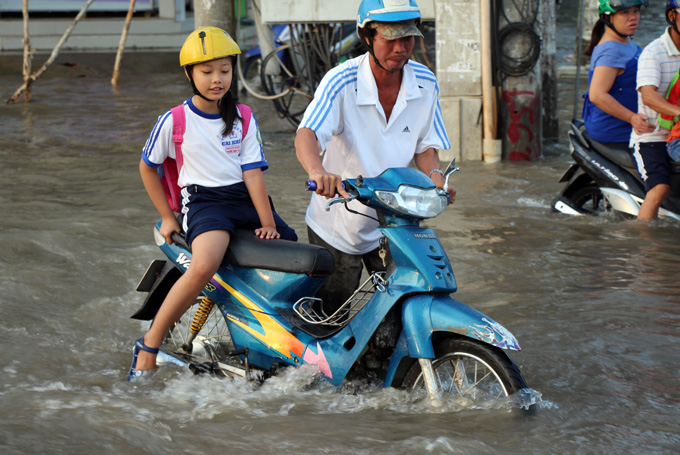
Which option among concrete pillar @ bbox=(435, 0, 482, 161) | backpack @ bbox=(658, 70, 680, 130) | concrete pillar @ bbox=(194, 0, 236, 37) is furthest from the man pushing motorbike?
concrete pillar @ bbox=(194, 0, 236, 37)

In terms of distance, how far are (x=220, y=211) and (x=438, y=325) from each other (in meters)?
1.18

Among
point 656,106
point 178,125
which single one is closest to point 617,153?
point 656,106

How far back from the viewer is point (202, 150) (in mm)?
3854

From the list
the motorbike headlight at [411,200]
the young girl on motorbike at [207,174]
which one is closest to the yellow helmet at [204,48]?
the young girl on motorbike at [207,174]

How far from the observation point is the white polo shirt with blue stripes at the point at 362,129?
3598 mm

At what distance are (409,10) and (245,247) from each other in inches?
48.4

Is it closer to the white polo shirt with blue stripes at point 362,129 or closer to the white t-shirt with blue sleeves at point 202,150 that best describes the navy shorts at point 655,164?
the white polo shirt with blue stripes at point 362,129

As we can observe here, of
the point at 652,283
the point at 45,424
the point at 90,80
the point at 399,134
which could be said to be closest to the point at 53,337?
the point at 45,424

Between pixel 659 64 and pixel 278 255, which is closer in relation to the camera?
pixel 278 255

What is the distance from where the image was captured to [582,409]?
11.9 feet

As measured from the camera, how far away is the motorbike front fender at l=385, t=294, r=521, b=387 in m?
3.12

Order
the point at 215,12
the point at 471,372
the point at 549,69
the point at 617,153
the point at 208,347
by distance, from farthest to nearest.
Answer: the point at 215,12
the point at 549,69
the point at 617,153
the point at 208,347
the point at 471,372

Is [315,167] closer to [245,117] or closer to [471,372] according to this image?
[245,117]

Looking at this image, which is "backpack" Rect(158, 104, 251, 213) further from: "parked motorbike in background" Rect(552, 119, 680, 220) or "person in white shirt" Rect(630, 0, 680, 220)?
"parked motorbike in background" Rect(552, 119, 680, 220)
